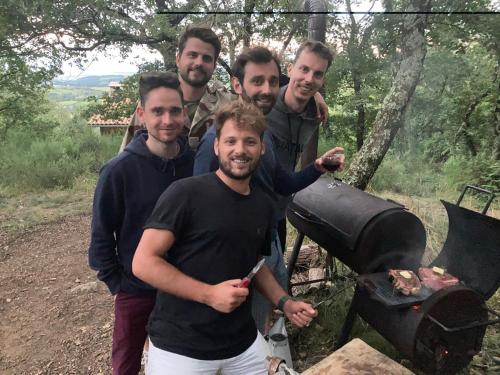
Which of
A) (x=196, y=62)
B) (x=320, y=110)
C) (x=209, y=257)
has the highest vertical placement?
(x=196, y=62)

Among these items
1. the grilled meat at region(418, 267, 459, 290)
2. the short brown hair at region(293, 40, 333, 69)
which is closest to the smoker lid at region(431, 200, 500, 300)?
the grilled meat at region(418, 267, 459, 290)

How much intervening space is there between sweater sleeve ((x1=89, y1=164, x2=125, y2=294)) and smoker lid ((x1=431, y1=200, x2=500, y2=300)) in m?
2.09

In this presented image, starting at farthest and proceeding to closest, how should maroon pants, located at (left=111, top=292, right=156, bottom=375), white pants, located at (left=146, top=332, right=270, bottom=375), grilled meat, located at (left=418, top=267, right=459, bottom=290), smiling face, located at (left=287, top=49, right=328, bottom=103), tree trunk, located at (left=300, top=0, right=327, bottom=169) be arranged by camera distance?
1. tree trunk, located at (left=300, top=0, right=327, bottom=169)
2. smiling face, located at (left=287, top=49, right=328, bottom=103)
3. grilled meat, located at (left=418, top=267, right=459, bottom=290)
4. maroon pants, located at (left=111, top=292, right=156, bottom=375)
5. white pants, located at (left=146, top=332, right=270, bottom=375)

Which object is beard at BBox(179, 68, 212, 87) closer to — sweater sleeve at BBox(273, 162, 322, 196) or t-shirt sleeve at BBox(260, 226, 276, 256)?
sweater sleeve at BBox(273, 162, 322, 196)

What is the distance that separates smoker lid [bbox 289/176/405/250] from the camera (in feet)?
8.17

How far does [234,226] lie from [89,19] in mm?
9065

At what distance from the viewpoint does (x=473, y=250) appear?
2572 mm

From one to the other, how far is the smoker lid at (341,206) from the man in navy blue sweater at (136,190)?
117cm

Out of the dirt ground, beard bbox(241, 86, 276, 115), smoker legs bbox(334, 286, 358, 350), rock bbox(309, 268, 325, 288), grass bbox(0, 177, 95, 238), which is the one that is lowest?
grass bbox(0, 177, 95, 238)

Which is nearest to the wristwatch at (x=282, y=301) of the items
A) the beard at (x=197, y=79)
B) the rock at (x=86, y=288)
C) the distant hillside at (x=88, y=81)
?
the beard at (x=197, y=79)

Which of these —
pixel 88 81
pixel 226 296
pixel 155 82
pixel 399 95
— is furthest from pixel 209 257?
pixel 88 81

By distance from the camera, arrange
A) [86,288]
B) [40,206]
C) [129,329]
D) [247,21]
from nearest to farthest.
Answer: [129,329] → [86,288] → [40,206] → [247,21]

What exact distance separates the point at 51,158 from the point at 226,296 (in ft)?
29.1

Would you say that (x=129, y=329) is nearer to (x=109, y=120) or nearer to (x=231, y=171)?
(x=231, y=171)
